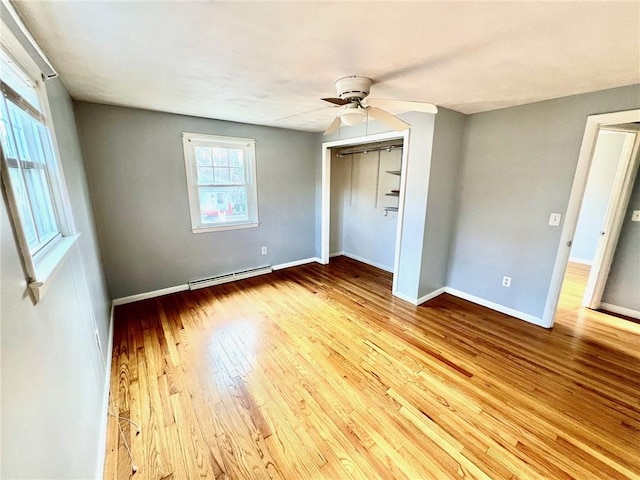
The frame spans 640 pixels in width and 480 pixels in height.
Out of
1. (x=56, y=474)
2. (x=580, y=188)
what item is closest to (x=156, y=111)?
(x=56, y=474)

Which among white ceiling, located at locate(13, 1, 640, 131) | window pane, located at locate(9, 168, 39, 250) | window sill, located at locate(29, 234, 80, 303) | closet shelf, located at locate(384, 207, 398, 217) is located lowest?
closet shelf, located at locate(384, 207, 398, 217)

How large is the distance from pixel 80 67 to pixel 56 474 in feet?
7.51

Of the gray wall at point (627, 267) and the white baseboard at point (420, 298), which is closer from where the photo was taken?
the gray wall at point (627, 267)

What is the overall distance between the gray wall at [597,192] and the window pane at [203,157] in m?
5.79

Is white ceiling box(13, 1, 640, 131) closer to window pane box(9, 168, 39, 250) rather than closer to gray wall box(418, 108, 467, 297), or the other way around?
gray wall box(418, 108, 467, 297)

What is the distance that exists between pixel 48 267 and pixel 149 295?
8.30ft

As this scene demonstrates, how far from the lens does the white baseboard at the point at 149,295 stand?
10.2ft

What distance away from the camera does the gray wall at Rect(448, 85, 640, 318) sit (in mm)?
2398

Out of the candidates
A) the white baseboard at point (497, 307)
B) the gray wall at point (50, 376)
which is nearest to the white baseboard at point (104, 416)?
the gray wall at point (50, 376)

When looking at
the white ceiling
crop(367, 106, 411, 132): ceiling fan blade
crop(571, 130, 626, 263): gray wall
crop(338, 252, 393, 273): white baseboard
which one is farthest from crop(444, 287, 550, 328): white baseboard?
crop(571, 130, 626, 263): gray wall

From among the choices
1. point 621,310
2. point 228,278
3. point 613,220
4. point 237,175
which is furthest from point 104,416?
point 621,310

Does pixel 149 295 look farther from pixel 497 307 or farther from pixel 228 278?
pixel 497 307

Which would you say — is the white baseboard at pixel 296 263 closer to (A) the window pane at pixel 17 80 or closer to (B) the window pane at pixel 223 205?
(B) the window pane at pixel 223 205

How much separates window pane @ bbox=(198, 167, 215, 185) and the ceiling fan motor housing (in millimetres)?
2270
